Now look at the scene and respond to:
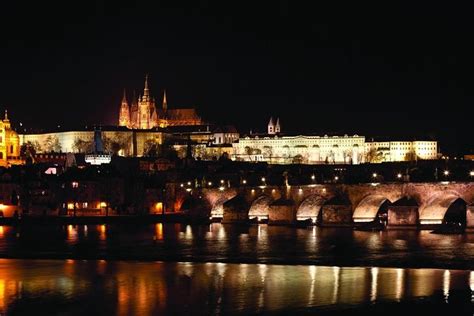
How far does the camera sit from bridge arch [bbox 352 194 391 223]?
5991cm

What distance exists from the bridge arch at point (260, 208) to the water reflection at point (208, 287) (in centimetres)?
2910

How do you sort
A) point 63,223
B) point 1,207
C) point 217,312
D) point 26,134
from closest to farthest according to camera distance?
point 217,312
point 63,223
point 1,207
point 26,134

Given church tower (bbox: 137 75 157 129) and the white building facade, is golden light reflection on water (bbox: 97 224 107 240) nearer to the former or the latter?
the white building facade

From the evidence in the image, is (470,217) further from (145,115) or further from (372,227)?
(145,115)

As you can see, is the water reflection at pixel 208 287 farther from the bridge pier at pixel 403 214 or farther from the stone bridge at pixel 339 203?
the stone bridge at pixel 339 203

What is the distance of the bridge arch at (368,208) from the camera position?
5991 centimetres

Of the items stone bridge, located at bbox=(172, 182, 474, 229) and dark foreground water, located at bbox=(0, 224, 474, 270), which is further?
stone bridge, located at bbox=(172, 182, 474, 229)

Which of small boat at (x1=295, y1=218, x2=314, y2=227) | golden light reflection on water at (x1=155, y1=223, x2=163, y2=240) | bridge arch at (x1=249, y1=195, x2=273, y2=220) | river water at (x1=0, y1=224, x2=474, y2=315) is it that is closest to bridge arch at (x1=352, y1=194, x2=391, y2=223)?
small boat at (x1=295, y1=218, x2=314, y2=227)

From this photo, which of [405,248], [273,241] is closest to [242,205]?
[273,241]

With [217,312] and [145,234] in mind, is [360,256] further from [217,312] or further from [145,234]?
[145,234]

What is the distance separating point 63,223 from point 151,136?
102 metres

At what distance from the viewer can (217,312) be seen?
95.5 feet

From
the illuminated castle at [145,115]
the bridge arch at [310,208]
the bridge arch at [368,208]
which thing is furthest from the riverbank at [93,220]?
the illuminated castle at [145,115]

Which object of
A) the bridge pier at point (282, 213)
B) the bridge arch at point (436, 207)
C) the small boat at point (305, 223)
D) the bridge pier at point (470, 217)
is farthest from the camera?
the bridge pier at point (282, 213)
